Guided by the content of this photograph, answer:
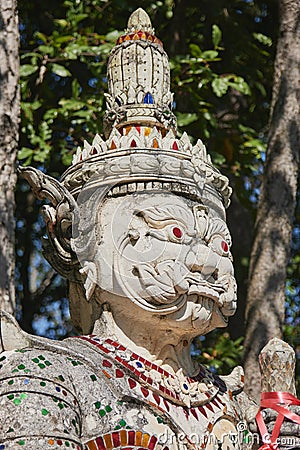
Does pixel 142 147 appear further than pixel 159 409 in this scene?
Yes

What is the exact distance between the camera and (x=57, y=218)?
457 centimetres

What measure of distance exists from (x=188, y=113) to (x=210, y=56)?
442 millimetres

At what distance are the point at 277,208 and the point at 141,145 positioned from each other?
8.31 feet

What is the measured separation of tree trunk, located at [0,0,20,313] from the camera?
578cm

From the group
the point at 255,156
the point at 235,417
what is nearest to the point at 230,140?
the point at 255,156

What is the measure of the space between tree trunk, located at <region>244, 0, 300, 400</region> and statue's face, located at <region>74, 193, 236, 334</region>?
2.25 meters

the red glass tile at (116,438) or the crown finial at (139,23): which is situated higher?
the crown finial at (139,23)

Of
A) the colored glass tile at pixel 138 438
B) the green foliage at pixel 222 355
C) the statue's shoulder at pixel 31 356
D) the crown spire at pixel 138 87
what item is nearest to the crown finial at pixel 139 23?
the crown spire at pixel 138 87

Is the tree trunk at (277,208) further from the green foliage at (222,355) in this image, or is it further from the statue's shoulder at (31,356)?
the statue's shoulder at (31,356)

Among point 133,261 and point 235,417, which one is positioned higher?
point 133,261

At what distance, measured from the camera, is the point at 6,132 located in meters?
5.93

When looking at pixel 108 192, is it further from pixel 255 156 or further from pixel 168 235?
pixel 255 156

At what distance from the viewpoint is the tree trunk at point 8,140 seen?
5.78 metres

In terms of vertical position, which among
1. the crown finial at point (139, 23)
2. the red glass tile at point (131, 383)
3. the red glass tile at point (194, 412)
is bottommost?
the red glass tile at point (194, 412)
